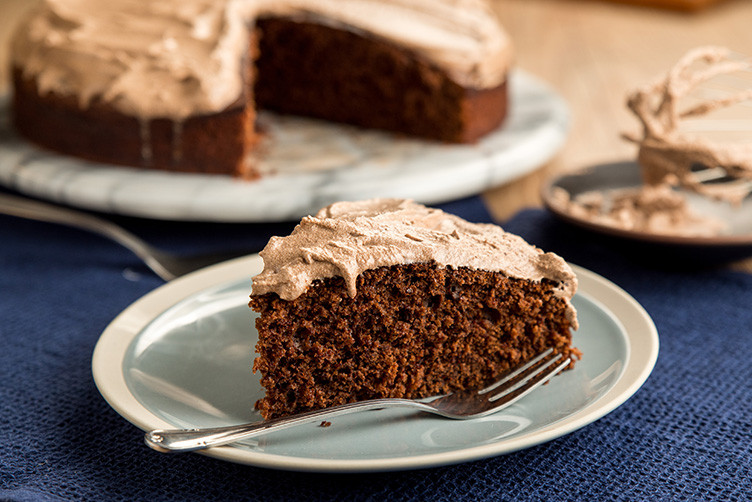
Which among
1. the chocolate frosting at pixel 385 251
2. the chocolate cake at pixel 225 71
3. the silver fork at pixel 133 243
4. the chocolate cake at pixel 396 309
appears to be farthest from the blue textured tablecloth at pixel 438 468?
the chocolate cake at pixel 225 71

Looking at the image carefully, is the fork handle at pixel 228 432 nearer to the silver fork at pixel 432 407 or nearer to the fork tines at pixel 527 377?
the silver fork at pixel 432 407

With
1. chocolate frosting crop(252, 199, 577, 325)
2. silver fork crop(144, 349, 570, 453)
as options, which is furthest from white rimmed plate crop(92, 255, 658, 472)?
chocolate frosting crop(252, 199, 577, 325)

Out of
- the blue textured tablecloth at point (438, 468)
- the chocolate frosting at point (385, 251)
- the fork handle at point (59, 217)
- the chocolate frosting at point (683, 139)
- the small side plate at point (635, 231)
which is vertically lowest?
the blue textured tablecloth at point (438, 468)

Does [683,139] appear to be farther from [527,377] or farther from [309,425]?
[309,425]

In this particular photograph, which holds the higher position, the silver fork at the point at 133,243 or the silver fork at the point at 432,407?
the silver fork at the point at 432,407

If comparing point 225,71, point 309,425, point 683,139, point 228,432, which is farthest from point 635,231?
point 225,71
